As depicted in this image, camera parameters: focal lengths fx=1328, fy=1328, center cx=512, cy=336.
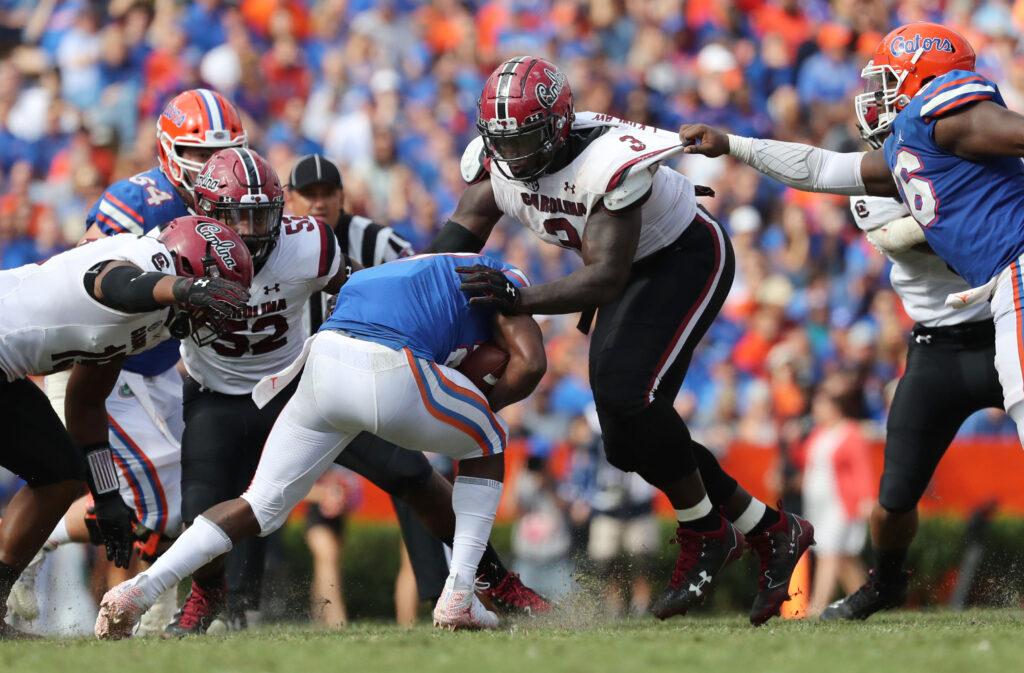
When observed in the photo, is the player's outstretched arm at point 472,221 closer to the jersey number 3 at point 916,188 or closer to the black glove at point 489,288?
the black glove at point 489,288

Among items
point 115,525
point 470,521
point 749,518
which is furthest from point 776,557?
point 115,525

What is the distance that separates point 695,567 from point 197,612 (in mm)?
2133

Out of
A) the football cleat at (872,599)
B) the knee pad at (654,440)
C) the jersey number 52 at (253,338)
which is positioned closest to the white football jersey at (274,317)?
the jersey number 52 at (253,338)

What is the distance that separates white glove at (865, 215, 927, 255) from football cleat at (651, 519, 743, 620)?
139cm

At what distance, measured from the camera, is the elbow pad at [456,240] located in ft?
18.7

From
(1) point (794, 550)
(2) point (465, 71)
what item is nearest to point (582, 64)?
(2) point (465, 71)

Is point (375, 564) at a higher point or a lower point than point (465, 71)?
lower

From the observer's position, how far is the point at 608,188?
5121mm

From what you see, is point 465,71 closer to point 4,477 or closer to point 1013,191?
point 4,477

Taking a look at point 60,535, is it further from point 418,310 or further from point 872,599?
point 872,599

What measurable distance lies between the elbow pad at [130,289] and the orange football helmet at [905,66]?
301cm

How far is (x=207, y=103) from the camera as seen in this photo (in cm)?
628

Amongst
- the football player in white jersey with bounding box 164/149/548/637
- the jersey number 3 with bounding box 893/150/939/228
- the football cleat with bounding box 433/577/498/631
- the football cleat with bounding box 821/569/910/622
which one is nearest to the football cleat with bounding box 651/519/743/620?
the football player in white jersey with bounding box 164/149/548/637

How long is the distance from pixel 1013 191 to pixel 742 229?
6.07 m
